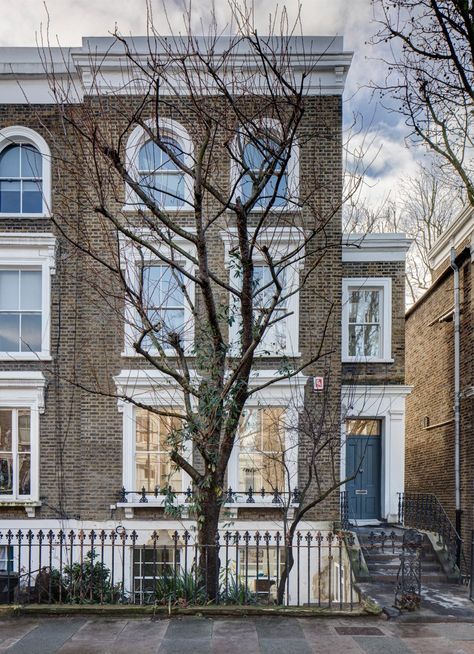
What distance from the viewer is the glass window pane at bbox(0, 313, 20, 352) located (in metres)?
13.3

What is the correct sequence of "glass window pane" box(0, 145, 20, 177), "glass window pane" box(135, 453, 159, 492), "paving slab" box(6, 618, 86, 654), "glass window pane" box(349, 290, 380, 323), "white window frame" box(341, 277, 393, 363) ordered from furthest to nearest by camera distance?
"glass window pane" box(349, 290, 380, 323)
"white window frame" box(341, 277, 393, 363)
"glass window pane" box(0, 145, 20, 177)
"glass window pane" box(135, 453, 159, 492)
"paving slab" box(6, 618, 86, 654)

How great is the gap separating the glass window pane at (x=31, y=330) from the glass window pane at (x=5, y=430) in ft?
5.08

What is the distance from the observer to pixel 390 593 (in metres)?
10.2

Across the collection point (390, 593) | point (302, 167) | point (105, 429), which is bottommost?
point (390, 593)

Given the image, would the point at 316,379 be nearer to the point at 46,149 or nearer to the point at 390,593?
→ the point at 390,593

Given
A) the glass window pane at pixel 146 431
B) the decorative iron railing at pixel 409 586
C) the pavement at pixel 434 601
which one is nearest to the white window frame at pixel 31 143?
the glass window pane at pixel 146 431

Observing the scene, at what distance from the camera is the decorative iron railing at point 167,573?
336 inches

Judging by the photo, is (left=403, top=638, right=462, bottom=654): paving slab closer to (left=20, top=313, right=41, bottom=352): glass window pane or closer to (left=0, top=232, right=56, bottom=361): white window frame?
(left=0, top=232, right=56, bottom=361): white window frame

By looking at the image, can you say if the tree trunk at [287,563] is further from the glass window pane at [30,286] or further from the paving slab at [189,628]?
the glass window pane at [30,286]

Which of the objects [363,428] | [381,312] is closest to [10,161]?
[381,312]

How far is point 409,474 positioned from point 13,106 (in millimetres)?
15341

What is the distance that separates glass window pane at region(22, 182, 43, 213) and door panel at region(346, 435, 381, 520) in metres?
9.62

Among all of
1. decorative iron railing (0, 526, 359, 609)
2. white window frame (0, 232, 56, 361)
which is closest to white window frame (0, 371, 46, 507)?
white window frame (0, 232, 56, 361)

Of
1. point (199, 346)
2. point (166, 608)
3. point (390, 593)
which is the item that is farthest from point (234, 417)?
point (390, 593)
